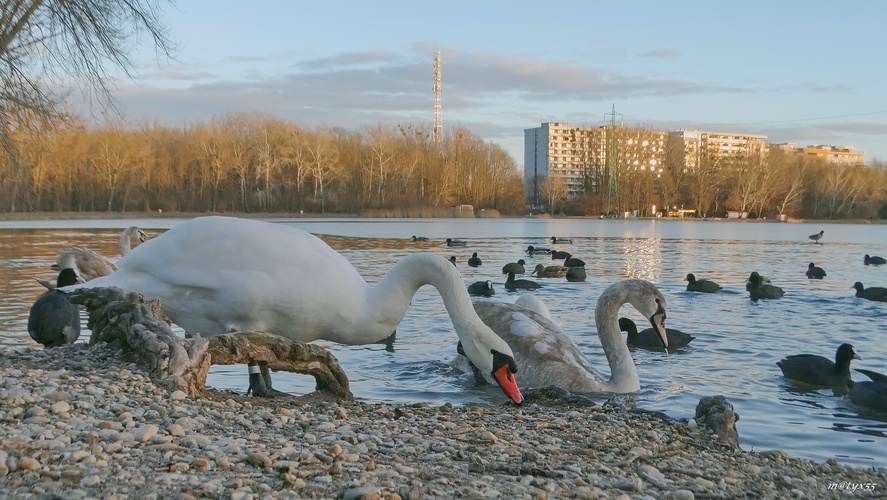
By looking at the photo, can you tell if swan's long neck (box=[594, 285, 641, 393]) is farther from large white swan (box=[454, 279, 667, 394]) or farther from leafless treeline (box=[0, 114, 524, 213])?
leafless treeline (box=[0, 114, 524, 213])

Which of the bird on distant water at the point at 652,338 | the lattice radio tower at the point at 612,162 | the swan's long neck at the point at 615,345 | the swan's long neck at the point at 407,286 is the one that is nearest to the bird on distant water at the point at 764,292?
the bird on distant water at the point at 652,338

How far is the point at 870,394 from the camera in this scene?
799cm

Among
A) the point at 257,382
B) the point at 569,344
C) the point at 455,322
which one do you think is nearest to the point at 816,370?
the point at 569,344

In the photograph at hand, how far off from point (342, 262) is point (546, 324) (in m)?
3.35

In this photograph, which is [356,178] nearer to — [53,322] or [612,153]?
[612,153]

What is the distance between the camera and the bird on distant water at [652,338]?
11.3 meters

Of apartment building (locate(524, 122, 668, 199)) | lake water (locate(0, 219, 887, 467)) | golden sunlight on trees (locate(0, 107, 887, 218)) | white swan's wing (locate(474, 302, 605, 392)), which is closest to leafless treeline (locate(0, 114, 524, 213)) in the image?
golden sunlight on trees (locate(0, 107, 887, 218))

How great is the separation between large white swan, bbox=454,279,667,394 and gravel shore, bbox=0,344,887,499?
175 cm

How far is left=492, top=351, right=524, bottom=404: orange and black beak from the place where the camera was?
6.29 meters

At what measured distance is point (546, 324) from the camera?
9.70 meters

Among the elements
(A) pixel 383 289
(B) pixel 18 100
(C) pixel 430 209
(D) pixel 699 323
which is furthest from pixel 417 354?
(C) pixel 430 209

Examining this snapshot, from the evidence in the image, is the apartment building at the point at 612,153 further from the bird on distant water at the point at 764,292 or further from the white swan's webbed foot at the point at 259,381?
the white swan's webbed foot at the point at 259,381

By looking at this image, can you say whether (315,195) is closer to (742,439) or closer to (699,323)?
(699,323)

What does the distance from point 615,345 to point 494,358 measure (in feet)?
9.74
